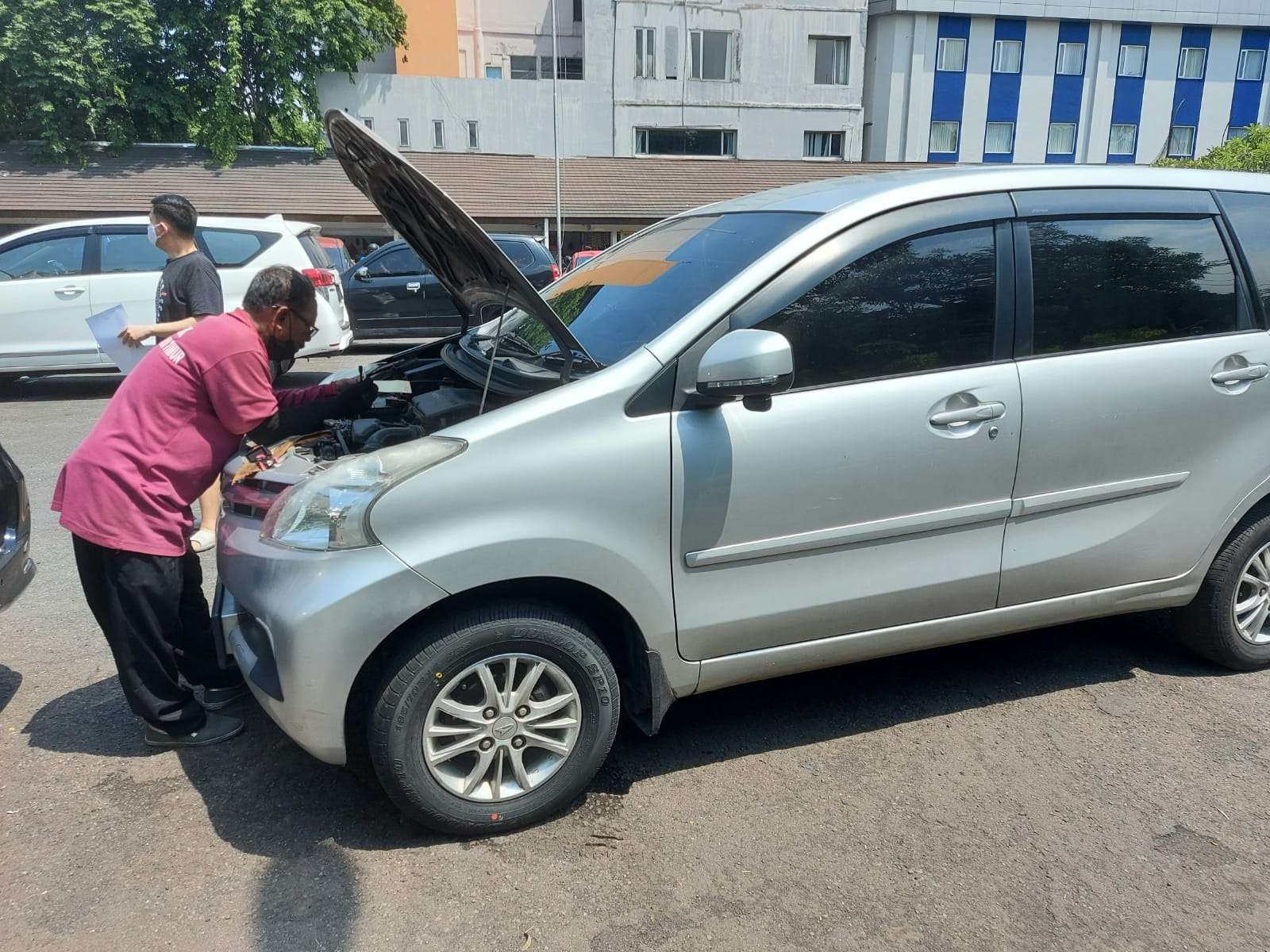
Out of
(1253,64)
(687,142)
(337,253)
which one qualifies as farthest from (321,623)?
(1253,64)

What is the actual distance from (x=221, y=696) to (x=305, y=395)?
1.17 meters

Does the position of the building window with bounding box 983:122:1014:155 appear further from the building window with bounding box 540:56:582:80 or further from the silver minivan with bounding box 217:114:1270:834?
the silver minivan with bounding box 217:114:1270:834

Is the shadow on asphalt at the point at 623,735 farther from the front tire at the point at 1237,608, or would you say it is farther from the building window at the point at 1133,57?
the building window at the point at 1133,57

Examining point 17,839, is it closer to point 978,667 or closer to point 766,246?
point 766,246

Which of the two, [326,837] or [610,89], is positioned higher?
[610,89]

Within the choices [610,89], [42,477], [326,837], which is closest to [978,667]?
[326,837]

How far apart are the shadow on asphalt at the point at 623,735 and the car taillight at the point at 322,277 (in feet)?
24.0

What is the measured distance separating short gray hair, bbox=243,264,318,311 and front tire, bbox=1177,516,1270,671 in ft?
11.3

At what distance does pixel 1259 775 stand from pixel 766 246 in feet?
7.69

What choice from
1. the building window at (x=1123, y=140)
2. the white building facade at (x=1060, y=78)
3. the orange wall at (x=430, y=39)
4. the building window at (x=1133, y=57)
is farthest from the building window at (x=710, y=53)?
the building window at (x=1123, y=140)

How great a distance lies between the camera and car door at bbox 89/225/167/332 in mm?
9586

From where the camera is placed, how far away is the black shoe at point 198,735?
315 cm

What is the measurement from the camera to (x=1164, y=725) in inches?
130

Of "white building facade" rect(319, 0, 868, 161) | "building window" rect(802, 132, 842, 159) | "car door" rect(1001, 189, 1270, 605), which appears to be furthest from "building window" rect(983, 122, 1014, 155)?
"car door" rect(1001, 189, 1270, 605)
